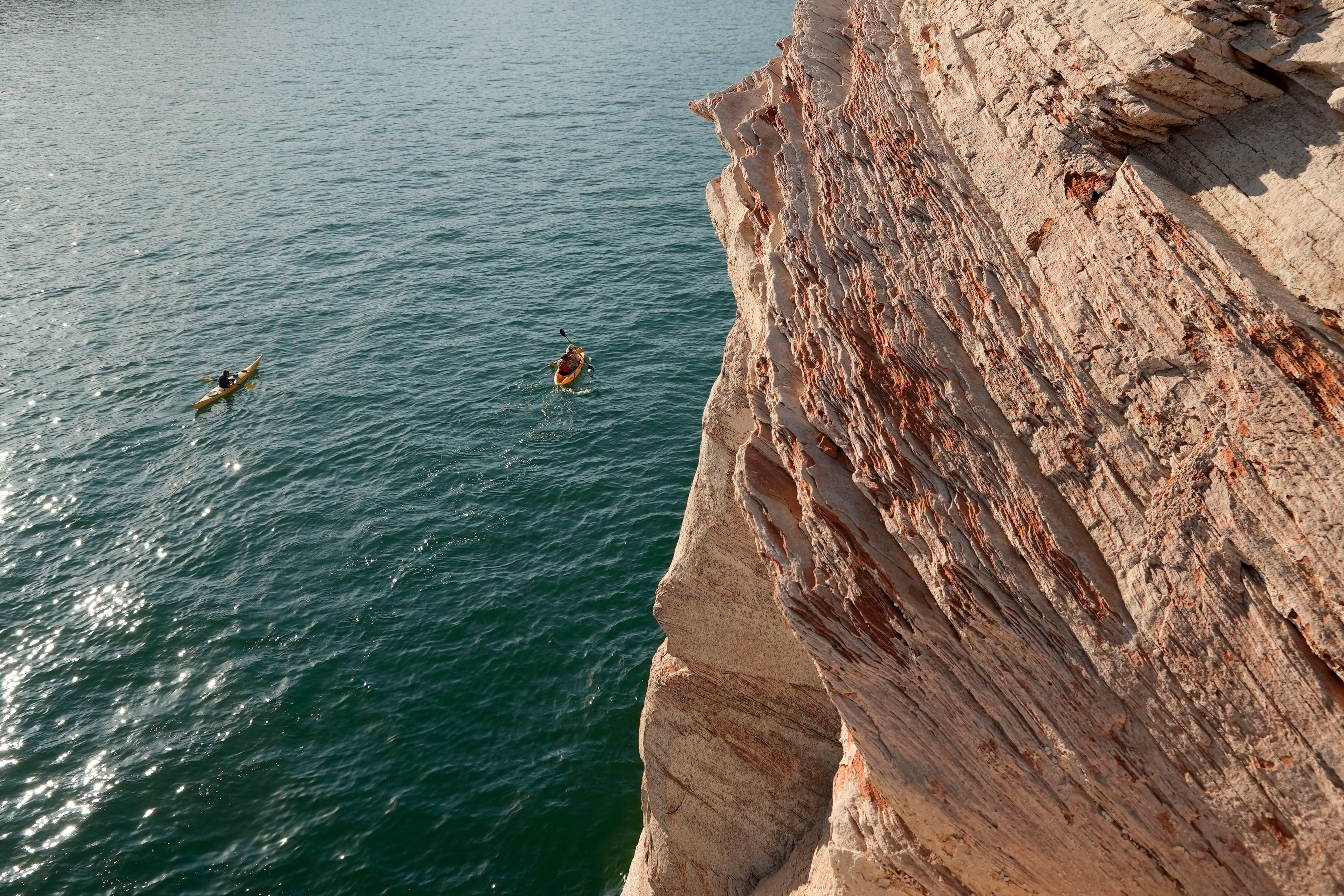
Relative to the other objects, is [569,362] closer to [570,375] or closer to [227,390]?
[570,375]

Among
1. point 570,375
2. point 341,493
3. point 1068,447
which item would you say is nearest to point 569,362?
point 570,375

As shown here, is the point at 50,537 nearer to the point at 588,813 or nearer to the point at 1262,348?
the point at 588,813

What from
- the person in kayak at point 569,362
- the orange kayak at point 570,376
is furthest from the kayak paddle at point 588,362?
the person in kayak at point 569,362

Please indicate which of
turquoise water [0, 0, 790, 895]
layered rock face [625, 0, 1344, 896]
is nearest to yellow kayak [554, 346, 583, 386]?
turquoise water [0, 0, 790, 895]

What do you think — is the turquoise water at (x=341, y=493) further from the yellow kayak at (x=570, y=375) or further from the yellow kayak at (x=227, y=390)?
the yellow kayak at (x=570, y=375)

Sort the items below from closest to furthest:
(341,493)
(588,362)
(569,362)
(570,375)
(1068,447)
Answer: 1. (1068,447)
2. (341,493)
3. (570,375)
4. (569,362)
5. (588,362)

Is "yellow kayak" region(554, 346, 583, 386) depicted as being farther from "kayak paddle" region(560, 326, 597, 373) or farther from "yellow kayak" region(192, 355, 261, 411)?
"yellow kayak" region(192, 355, 261, 411)
